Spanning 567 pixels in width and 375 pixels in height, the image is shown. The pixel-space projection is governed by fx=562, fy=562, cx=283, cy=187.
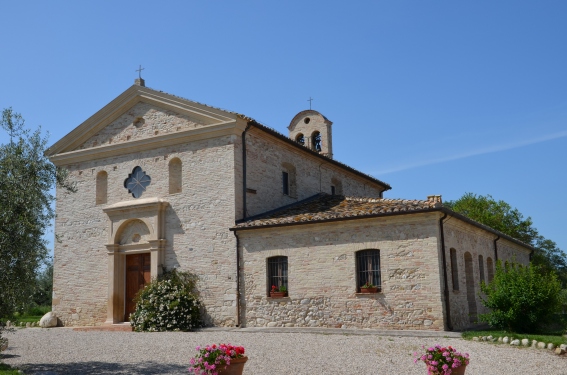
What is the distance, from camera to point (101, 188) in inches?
863

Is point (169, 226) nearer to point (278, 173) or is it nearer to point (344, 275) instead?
point (278, 173)

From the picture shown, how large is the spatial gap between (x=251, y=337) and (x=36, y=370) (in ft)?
19.9

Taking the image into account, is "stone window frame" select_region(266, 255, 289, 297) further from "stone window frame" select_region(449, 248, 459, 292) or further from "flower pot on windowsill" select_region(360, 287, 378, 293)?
"stone window frame" select_region(449, 248, 459, 292)

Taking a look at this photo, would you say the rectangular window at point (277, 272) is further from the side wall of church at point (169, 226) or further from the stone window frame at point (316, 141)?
the stone window frame at point (316, 141)

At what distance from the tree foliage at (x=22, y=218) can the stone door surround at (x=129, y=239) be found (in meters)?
8.95

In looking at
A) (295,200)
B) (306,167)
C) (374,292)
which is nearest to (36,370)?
(374,292)

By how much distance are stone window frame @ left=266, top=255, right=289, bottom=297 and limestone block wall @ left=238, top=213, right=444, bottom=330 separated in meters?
0.17

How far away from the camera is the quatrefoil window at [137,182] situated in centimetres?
2073

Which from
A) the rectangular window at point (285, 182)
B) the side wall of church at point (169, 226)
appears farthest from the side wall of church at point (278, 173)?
the side wall of church at point (169, 226)

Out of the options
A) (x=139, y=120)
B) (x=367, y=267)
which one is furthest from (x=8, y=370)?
(x=139, y=120)

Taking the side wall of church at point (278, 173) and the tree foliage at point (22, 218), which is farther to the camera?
the side wall of church at point (278, 173)

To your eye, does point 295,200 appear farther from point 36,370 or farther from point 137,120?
point 36,370

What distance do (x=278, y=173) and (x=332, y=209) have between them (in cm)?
351

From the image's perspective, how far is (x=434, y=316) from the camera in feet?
50.8
